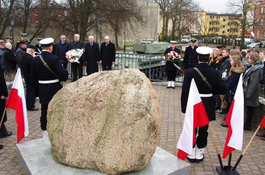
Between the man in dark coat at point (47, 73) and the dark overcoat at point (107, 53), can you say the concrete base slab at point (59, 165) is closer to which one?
the man in dark coat at point (47, 73)

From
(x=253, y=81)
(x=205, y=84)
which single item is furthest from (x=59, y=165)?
(x=253, y=81)

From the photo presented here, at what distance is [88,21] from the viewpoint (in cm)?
2581

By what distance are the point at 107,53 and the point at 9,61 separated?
3704 millimetres

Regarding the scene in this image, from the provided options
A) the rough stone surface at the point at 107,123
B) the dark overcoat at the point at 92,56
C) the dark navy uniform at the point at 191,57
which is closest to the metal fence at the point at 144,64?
the dark overcoat at the point at 92,56

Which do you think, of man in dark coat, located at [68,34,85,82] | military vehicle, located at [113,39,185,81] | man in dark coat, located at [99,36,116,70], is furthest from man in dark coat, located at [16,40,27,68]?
military vehicle, located at [113,39,185,81]

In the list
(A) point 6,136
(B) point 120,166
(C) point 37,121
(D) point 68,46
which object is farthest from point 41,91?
(D) point 68,46

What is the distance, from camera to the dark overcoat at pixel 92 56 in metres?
10.4

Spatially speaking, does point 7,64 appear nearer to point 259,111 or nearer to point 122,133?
point 122,133

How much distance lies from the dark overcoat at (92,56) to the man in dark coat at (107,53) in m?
0.27

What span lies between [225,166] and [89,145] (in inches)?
89.7

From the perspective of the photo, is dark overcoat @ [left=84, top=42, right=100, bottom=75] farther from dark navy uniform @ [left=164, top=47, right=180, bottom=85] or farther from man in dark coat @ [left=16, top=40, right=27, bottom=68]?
man in dark coat @ [left=16, top=40, right=27, bottom=68]

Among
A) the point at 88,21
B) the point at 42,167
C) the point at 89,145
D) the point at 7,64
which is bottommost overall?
the point at 42,167

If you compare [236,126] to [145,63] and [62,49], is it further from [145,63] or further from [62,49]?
[145,63]

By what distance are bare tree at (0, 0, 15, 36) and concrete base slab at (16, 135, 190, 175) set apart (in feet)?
79.7
